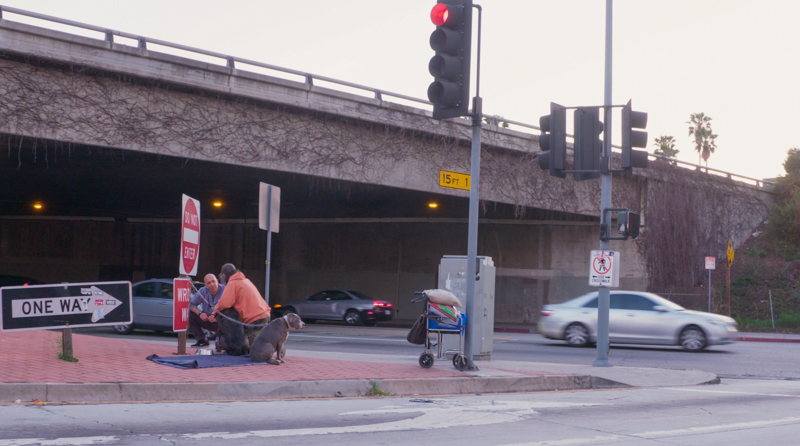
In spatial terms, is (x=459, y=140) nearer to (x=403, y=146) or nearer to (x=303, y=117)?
(x=403, y=146)

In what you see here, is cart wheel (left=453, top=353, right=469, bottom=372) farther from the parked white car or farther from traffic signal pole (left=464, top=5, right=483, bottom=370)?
the parked white car

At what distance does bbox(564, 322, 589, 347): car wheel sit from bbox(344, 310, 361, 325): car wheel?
10539 millimetres

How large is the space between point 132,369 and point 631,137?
8.83 metres

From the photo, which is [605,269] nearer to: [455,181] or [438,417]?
[455,181]

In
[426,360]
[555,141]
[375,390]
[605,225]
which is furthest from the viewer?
[605,225]

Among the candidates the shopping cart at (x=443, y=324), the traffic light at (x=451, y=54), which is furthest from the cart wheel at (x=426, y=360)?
the traffic light at (x=451, y=54)

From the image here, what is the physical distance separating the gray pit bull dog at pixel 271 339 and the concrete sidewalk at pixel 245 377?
0.58 feet

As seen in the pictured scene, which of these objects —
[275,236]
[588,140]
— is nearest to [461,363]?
[588,140]

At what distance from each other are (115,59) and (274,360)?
922 centimetres

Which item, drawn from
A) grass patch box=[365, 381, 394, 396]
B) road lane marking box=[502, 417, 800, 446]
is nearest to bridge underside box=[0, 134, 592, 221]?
grass patch box=[365, 381, 394, 396]

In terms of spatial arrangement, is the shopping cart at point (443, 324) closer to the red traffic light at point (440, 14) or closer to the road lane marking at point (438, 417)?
the road lane marking at point (438, 417)

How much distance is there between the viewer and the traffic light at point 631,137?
494 inches

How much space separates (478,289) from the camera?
1283cm

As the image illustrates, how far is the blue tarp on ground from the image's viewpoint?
9797mm
